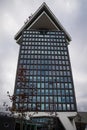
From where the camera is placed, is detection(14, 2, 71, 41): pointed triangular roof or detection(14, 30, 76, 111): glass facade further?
detection(14, 2, 71, 41): pointed triangular roof

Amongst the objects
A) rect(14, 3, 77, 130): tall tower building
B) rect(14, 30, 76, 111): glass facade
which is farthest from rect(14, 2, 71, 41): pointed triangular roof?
rect(14, 30, 76, 111): glass facade

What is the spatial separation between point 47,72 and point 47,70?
1.62 meters

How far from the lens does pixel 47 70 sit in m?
103

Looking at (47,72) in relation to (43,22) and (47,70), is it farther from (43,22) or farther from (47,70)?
(43,22)

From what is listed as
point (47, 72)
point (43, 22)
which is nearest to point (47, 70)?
point (47, 72)

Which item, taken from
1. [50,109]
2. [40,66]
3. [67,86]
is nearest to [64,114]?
[50,109]

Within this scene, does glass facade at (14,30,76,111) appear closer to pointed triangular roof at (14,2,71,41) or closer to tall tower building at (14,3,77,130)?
tall tower building at (14,3,77,130)

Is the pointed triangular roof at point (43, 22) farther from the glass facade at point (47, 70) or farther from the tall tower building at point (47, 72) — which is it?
the glass facade at point (47, 70)

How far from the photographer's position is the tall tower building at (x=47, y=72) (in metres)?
88.6

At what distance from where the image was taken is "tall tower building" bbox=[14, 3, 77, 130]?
3487 inches

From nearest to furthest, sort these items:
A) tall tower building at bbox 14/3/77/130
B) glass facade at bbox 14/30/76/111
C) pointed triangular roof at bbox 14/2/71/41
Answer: tall tower building at bbox 14/3/77/130 → glass facade at bbox 14/30/76/111 → pointed triangular roof at bbox 14/2/71/41

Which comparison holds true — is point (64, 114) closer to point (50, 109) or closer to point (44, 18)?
point (50, 109)

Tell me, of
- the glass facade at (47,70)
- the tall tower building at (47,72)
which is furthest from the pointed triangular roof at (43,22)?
the glass facade at (47,70)

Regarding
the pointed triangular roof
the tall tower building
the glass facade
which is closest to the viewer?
the tall tower building
